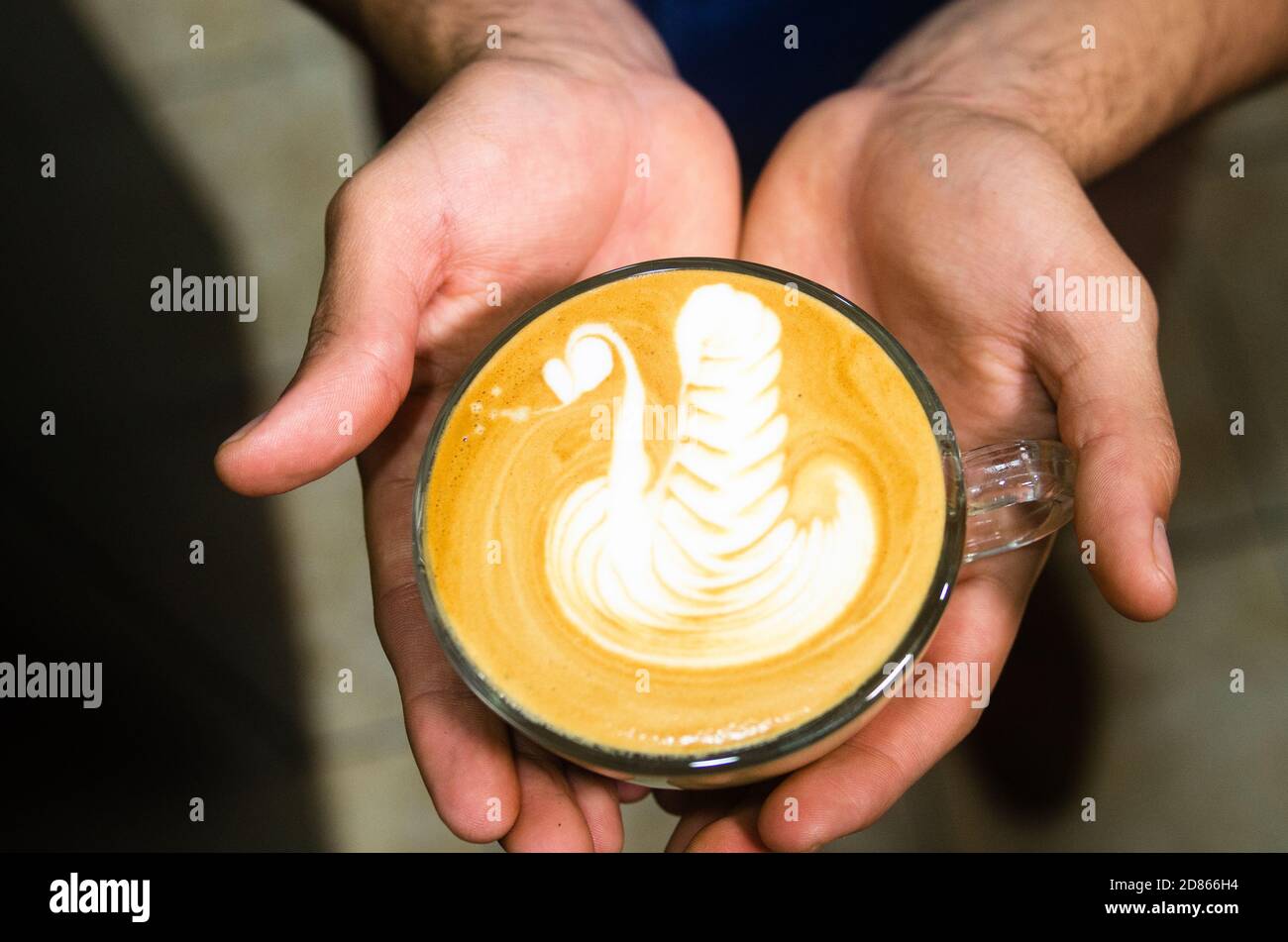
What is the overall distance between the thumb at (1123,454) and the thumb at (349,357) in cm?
55

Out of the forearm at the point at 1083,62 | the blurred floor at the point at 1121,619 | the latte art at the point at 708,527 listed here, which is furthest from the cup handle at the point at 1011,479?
the blurred floor at the point at 1121,619

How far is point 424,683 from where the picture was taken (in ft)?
3.14

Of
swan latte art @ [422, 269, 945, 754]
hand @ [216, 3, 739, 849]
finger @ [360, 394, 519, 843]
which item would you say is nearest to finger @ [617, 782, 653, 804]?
hand @ [216, 3, 739, 849]

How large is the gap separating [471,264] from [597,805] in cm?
52

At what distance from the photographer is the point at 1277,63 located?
149cm

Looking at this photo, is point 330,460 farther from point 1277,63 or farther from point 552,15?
point 1277,63

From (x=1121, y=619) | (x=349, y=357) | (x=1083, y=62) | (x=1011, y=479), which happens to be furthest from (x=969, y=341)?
(x=1121, y=619)

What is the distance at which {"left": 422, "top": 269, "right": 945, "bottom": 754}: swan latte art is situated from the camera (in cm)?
77

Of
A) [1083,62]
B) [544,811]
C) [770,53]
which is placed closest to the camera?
[544,811]

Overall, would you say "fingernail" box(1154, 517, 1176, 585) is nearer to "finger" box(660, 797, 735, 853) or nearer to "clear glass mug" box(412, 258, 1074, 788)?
"clear glass mug" box(412, 258, 1074, 788)

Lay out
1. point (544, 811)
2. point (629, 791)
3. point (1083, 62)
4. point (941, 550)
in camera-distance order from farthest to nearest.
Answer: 1. point (1083, 62)
2. point (629, 791)
3. point (544, 811)
4. point (941, 550)

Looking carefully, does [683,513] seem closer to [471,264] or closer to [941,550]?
[941,550]

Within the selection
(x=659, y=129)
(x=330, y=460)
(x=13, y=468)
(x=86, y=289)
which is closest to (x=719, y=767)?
(x=330, y=460)
